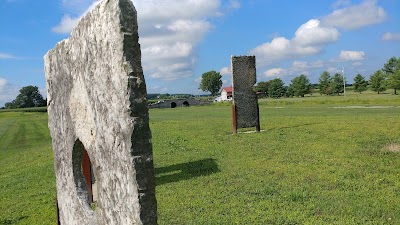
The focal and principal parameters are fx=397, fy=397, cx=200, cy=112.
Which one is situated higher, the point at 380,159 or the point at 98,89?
the point at 98,89

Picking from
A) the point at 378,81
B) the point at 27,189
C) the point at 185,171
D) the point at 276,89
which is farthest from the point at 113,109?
the point at 276,89

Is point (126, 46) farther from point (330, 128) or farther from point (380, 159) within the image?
point (330, 128)

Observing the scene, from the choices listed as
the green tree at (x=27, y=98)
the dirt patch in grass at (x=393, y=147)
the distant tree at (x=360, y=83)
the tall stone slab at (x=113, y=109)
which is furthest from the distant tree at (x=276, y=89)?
the tall stone slab at (x=113, y=109)

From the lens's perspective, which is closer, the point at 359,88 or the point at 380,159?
the point at 380,159

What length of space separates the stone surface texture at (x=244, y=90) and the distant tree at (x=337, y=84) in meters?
83.7

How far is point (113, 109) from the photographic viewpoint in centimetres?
327

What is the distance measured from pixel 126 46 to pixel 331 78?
106398 millimetres

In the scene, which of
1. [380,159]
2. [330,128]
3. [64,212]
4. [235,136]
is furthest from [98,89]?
[330,128]

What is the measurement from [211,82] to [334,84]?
4076cm

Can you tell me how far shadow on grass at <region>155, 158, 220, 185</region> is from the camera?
986cm

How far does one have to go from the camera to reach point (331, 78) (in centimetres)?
10331

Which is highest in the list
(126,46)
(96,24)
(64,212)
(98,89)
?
(96,24)

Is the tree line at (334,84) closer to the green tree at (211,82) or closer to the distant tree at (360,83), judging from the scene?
the distant tree at (360,83)

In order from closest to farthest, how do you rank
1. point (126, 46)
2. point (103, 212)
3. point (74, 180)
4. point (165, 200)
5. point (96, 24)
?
1. point (126, 46)
2. point (96, 24)
3. point (103, 212)
4. point (74, 180)
5. point (165, 200)
